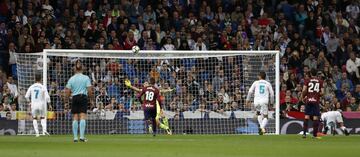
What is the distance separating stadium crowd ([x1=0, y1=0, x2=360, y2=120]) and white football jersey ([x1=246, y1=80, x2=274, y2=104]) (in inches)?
80.7

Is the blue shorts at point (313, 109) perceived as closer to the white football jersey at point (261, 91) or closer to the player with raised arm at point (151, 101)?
the white football jersey at point (261, 91)

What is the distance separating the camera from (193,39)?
3509cm

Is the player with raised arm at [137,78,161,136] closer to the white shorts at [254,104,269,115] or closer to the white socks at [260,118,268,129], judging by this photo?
the white shorts at [254,104,269,115]

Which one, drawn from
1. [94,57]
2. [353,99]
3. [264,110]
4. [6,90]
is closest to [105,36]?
[94,57]

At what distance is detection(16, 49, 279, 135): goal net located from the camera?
3081 cm

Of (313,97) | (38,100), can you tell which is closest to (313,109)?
(313,97)

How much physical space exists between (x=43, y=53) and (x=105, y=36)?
12.8 ft

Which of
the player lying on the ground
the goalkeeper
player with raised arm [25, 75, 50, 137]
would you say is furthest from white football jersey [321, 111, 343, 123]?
player with raised arm [25, 75, 50, 137]

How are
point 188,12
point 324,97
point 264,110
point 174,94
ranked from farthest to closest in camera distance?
point 188,12 < point 324,97 < point 174,94 < point 264,110

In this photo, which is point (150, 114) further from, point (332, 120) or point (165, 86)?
point (332, 120)

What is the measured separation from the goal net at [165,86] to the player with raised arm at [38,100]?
2.43 ft

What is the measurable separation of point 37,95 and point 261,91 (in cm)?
712

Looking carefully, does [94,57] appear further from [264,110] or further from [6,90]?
[264,110]

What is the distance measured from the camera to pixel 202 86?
105 feet
